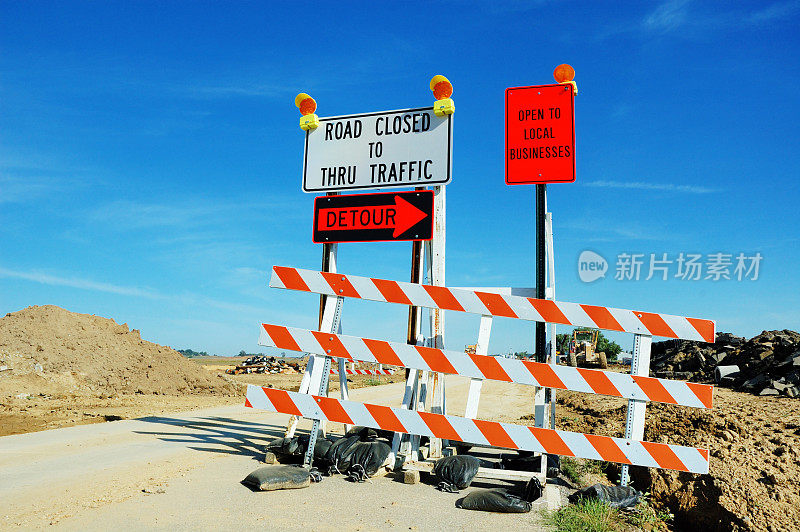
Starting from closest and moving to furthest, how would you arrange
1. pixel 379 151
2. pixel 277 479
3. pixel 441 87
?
pixel 277 479 → pixel 441 87 → pixel 379 151

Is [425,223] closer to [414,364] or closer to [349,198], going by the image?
[349,198]

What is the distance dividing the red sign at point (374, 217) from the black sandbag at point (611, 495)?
12.6 feet

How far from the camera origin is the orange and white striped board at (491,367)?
5.36 metres

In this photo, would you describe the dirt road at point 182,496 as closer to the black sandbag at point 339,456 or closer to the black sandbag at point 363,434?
the black sandbag at point 339,456

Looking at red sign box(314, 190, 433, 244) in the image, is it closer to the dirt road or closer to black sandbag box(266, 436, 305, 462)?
black sandbag box(266, 436, 305, 462)

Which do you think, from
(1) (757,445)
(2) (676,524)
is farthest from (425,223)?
(1) (757,445)

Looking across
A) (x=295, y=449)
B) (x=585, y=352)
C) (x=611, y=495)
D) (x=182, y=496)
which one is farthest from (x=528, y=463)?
(x=585, y=352)

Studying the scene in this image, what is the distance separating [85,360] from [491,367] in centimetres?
1963

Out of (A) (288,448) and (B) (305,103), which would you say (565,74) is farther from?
(A) (288,448)

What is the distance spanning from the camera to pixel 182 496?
5.12 meters

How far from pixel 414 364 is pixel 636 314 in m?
2.34

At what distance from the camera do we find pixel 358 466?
19.7 ft

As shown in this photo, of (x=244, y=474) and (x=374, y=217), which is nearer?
(x=244, y=474)

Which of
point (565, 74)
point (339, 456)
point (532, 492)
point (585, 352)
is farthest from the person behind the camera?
point (585, 352)
